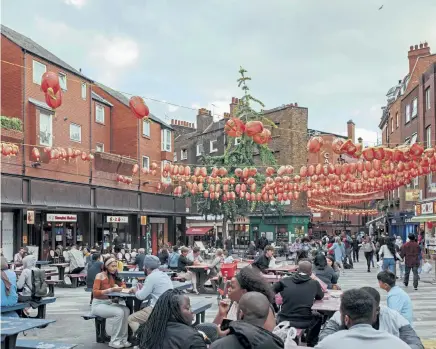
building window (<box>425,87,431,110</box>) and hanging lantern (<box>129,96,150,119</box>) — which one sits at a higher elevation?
building window (<box>425,87,431,110</box>)

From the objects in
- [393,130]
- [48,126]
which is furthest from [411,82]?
[48,126]

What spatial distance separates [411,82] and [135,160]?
22.3 metres

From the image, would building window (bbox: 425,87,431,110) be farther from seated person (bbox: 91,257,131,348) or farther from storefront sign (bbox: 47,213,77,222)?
seated person (bbox: 91,257,131,348)

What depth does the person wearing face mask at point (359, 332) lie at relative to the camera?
3.68 metres

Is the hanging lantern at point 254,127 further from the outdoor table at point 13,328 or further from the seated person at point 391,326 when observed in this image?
the seated person at point 391,326

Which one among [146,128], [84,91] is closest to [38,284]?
[84,91]

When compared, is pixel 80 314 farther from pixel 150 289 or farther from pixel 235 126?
pixel 235 126

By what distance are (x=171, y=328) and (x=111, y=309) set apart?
5.36m

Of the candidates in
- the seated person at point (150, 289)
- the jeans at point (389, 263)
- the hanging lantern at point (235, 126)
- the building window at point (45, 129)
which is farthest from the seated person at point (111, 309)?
the building window at point (45, 129)

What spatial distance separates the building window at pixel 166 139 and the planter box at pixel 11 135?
56.0 ft

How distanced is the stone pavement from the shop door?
698 cm

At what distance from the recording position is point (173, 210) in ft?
139

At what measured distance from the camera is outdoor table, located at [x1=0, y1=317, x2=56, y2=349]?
21.6ft

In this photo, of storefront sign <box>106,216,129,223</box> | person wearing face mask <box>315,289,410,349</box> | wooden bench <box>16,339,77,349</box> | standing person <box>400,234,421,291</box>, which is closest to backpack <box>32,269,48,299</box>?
wooden bench <box>16,339,77,349</box>
